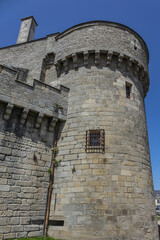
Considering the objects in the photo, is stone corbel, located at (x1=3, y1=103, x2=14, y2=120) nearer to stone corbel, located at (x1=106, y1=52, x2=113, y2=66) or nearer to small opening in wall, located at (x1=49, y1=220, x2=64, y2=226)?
small opening in wall, located at (x1=49, y1=220, x2=64, y2=226)

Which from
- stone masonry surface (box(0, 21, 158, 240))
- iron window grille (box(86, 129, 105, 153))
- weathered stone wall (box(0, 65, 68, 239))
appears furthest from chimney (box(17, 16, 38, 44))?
iron window grille (box(86, 129, 105, 153))

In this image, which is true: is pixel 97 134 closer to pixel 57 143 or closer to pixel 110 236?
pixel 57 143

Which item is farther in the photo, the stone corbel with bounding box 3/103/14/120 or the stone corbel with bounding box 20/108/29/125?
the stone corbel with bounding box 20/108/29/125

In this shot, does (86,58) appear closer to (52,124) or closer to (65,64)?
(65,64)

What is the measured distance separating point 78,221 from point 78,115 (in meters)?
4.28

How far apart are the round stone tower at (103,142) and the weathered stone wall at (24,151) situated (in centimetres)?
64

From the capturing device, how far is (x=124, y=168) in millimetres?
7289

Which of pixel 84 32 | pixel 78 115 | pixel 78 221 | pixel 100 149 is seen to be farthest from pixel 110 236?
pixel 84 32

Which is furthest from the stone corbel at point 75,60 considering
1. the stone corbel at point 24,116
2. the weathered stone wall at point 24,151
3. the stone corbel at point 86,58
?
the stone corbel at point 24,116

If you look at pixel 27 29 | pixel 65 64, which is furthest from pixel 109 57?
pixel 27 29

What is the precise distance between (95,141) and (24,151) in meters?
2.94

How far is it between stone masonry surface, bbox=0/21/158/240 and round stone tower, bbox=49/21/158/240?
1.3 inches

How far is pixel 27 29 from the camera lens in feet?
47.7

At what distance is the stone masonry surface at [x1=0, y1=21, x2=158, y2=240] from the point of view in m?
6.58
